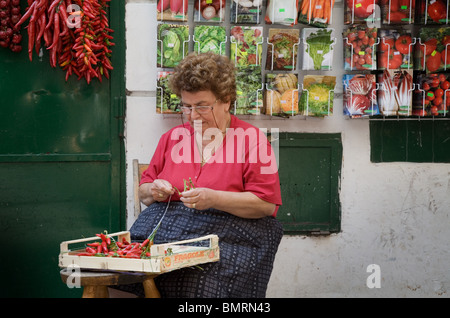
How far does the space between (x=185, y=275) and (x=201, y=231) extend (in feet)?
0.71

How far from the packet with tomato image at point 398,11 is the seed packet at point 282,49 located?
0.57 m

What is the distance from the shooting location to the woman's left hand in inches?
96.7

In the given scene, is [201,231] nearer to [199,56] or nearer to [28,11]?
[199,56]

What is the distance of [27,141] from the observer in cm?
363

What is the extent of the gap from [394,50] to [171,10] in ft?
4.56

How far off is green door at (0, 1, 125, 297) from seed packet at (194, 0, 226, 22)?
470mm

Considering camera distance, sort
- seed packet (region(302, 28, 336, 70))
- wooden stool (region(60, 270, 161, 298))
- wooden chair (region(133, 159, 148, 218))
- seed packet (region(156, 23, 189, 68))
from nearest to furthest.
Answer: wooden stool (region(60, 270, 161, 298)), wooden chair (region(133, 159, 148, 218)), seed packet (region(156, 23, 189, 68)), seed packet (region(302, 28, 336, 70))

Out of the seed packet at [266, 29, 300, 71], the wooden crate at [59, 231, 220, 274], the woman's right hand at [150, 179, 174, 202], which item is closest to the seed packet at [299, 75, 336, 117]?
the seed packet at [266, 29, 300, 71]

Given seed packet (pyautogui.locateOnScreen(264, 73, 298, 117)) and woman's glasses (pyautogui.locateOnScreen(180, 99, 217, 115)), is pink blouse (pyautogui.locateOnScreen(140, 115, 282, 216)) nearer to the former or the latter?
woman's glasses (pyautogui.locateOnScreen(180, 99, 217, 115))

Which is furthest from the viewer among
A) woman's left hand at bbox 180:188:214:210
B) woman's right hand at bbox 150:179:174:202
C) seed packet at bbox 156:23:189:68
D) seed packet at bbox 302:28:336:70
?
seed packet at bbox 302:28:336:70

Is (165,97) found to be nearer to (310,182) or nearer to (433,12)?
(310,182)

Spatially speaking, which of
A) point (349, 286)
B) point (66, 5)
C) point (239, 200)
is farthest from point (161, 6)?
point (349, 286)

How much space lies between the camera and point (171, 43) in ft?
11.6

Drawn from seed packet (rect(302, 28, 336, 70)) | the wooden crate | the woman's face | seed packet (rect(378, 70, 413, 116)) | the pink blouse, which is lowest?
the wooden crate
